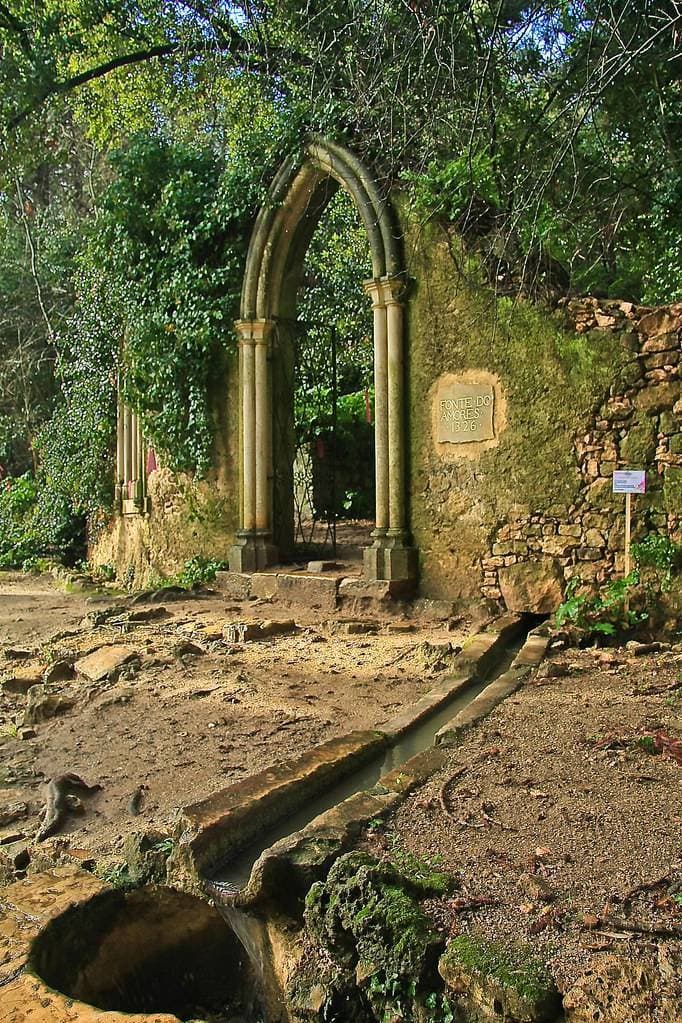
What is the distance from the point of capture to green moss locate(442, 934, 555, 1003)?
71.9 inches

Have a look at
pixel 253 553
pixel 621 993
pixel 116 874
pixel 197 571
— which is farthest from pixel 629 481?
pixel 197 571

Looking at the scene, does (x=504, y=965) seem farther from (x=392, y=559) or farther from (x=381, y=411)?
(x=381, y=411)

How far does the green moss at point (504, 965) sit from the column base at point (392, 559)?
17.9 ft

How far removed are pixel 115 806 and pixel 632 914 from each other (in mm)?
2274

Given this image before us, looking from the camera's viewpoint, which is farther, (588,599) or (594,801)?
(588,599)

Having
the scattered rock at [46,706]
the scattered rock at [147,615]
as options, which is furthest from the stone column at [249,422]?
the scattered rock at [46,706]

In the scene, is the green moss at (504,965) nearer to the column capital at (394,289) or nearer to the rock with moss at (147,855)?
the rock with moss at (147,855)

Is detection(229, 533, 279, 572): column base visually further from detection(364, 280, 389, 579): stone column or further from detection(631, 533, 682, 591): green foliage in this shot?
detection(631, 533, 682, 591): green foliage

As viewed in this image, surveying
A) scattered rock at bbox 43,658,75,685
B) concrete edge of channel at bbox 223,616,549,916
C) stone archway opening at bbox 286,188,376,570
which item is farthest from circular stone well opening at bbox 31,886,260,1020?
stone archway opening at bbox 286,188,376,570

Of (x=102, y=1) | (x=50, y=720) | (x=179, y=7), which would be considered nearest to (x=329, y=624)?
(x=50, y=720)

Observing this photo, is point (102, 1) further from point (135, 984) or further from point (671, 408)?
point (135, 984)

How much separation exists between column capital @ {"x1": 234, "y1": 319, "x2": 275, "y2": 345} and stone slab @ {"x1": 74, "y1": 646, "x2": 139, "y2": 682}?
165 inches

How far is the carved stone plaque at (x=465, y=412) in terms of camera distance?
280 inches

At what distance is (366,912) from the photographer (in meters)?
2.21
